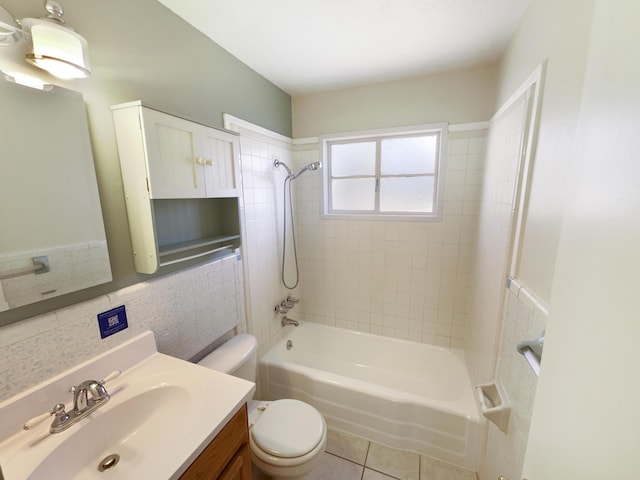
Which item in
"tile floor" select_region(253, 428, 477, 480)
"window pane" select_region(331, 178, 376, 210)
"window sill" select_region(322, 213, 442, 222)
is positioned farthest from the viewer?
"window pane" select_region(331, 178, 376, 210)

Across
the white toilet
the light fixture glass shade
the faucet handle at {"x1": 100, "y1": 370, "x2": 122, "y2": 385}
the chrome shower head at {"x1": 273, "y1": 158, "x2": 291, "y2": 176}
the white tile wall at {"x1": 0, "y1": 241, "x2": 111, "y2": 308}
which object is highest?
the light fixture glass shade

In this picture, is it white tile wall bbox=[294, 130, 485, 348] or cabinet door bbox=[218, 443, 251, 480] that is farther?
white tile wall bbox=[294, 130, 485, 348]

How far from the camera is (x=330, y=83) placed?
2109 mm

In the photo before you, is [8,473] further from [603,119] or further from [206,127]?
[603,119]

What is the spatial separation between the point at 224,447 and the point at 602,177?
1181 millimetres

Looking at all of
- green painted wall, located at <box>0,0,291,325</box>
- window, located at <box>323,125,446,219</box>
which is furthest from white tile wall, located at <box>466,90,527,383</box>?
green painted wall, located at <box>0,0,291,325</box>

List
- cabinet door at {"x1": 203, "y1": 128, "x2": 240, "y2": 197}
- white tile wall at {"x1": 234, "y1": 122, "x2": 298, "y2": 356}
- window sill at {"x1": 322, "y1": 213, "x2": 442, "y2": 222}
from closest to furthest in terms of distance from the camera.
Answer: cabinet door at {"x1": 203, "y1": 128, "x2": 240, "y2": 197} → white tile wall at {"x1": 234, "y1": 122, "x2": 298, "y2": 356} → window sill at {"x1": 322, "y1": 213, "x2": 442, "y2": 222}

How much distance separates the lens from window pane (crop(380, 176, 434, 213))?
2.24 meters

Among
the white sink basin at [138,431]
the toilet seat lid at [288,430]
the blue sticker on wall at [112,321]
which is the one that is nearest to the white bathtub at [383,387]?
the toilet seat lid at [288,430]

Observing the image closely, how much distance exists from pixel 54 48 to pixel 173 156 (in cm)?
44

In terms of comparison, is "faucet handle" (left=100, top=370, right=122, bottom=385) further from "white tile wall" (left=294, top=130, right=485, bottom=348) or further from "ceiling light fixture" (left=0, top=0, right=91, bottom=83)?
"white tile wall" (left=294, top=130, right=485, bottom=348)

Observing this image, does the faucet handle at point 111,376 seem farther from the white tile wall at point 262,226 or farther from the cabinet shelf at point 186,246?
the white tile wall at point 262,226

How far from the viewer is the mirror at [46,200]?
2.55 ft

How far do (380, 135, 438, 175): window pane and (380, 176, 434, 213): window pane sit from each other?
0.25 ft
